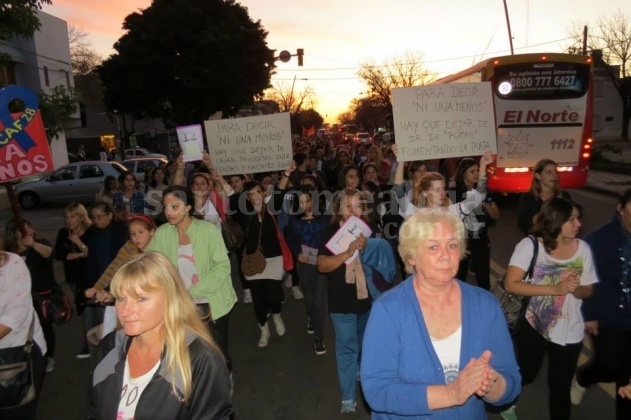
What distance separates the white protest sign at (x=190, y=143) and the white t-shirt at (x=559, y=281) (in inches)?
193

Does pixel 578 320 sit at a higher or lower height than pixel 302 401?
higher

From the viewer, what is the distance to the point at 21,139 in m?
5.00

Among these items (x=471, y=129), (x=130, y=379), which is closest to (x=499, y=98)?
(x=471, y=129)

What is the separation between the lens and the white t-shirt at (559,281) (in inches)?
139

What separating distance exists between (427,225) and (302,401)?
2853 millimetres

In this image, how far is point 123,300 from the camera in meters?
2.30

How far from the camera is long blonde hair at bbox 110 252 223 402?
2.21 metres

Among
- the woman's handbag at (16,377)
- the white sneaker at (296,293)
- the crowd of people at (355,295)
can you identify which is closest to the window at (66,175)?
the crowd of people at (355,295)

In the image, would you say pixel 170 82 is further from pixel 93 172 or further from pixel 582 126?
pixel 582 126

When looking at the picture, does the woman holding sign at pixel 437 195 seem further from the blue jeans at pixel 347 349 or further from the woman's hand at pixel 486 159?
the blue jeans at pixel 347 349

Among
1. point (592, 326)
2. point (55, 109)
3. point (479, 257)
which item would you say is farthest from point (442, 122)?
point (55, 109)

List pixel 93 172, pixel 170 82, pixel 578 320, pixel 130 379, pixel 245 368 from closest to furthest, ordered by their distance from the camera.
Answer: pixel 130 379, pixel 578 320, pixel 245 368, pixel 93 172, pixel 170 82

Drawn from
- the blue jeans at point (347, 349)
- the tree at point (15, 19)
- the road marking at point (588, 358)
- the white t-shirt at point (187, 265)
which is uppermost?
the tree at point (15, 19)

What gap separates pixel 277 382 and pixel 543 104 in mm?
10407
